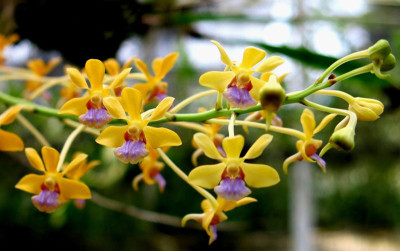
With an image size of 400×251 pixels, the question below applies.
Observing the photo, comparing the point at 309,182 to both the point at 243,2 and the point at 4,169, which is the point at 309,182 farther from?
the point at 4,169

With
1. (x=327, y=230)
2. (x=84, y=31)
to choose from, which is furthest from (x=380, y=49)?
(x=327, y=230)

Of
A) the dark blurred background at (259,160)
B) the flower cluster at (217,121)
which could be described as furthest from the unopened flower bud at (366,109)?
the dark blurred background at (259,160)

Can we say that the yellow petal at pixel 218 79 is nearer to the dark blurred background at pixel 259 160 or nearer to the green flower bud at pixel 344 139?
the green flower bud at pixel 344 139

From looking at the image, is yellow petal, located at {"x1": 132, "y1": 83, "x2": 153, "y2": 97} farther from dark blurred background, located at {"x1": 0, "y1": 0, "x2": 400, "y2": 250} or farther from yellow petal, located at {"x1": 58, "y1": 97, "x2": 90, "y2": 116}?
dark blurred background, located at {"x1": 0, "y1": 0, "x2": 400, "y2": 250}

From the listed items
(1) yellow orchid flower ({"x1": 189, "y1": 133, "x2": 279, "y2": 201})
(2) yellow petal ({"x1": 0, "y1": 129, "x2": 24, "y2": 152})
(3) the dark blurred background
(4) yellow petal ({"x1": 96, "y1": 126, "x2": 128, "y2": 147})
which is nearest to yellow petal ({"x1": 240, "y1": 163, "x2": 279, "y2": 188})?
(1) yellow orchid flower ({"x1": 189, "y1": 133, "x2": 279, "y2": 201})

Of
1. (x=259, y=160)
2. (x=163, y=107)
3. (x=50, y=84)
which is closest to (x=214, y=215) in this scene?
(x=163, y=107)

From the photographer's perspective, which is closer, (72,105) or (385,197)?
(72,105)

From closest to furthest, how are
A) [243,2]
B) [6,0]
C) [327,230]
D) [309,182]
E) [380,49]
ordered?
[380,49], [6,0], [309,182], [327,230], [243,2]
